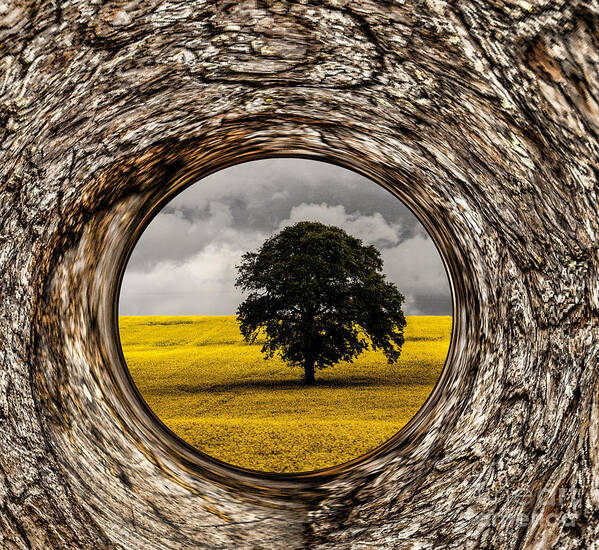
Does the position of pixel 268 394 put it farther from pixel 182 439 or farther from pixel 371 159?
pixel 371 159

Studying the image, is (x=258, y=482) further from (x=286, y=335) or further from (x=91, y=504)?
(x=286, y=335)

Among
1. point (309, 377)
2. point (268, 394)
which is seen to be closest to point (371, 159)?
point (268, 394)

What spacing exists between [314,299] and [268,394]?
216 inches

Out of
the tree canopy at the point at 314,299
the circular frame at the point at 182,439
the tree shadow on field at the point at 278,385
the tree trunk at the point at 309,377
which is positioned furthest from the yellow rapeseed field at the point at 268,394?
the circular frame at the point at 182,439

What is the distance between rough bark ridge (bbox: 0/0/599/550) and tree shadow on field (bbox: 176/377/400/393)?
1942cm

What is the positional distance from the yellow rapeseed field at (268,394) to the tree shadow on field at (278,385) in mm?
49

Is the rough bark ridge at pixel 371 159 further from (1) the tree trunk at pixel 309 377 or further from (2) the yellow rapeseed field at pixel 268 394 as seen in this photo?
(1) the tree trunk at pixel 309 377

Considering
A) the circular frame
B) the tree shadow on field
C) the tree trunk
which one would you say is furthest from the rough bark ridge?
the tree shadow on field

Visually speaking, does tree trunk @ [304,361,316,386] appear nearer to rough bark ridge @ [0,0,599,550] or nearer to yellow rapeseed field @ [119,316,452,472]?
yellow rapeseed field @ [119,316,452,472]

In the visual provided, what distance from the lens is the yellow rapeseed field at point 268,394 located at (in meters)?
13.3

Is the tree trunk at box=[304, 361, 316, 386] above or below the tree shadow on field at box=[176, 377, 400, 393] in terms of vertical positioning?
above

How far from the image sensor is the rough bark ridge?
5.67 ft

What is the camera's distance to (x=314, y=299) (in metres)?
18.3

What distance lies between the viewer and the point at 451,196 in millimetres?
2275
